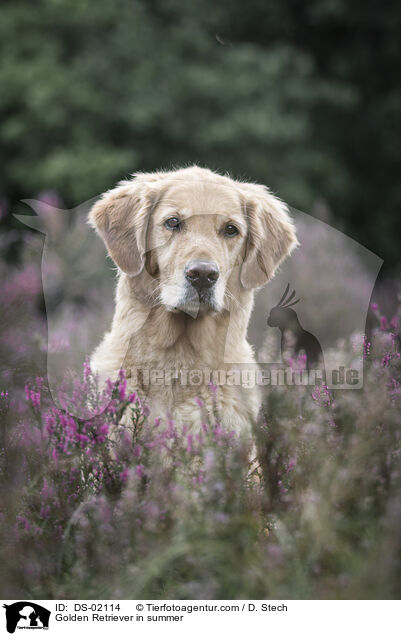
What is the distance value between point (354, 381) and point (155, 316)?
0.94 metres

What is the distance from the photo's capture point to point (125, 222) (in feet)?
10.3

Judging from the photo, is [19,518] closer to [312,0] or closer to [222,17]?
[222,17]

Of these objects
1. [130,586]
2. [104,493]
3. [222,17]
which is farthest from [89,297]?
[222,17]

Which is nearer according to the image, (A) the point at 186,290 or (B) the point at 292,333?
(A) the point at 186,290

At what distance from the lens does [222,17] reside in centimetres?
1268

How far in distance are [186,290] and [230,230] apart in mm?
367

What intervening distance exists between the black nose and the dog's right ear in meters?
0.27

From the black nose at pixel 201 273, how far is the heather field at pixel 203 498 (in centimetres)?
53

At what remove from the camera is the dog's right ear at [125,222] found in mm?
2979

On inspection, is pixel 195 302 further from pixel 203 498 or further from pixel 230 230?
pixel 203 498

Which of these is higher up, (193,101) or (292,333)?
(193,101)

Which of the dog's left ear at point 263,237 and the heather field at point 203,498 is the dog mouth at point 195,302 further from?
the heather field at point 203,498
